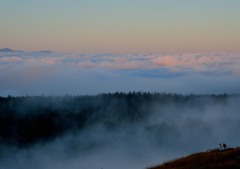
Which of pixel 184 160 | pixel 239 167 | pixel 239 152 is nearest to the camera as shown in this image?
pixel 239 167

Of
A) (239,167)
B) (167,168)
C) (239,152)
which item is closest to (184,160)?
(167,168)

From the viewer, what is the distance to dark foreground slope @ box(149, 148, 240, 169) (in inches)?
2547

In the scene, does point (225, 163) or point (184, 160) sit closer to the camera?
point (225, 163)

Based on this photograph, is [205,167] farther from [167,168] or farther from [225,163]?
[167,168]

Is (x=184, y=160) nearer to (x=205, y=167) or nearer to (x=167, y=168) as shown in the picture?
(x=167, y=168)

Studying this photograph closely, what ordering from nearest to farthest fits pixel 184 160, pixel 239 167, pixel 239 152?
pixel 239 167 → pixel 239 152 → pixel 184 160

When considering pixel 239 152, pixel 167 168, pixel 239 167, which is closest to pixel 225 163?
pixel 239 167

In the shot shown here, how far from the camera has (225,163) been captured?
65.6 meters

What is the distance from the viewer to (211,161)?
231 feet

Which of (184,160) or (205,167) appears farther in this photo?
(184,160)

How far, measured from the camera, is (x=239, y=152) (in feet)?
236

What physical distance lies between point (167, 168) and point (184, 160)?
427 cm

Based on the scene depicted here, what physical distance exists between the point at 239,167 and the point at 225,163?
251 centimetres

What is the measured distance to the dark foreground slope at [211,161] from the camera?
64688mm
